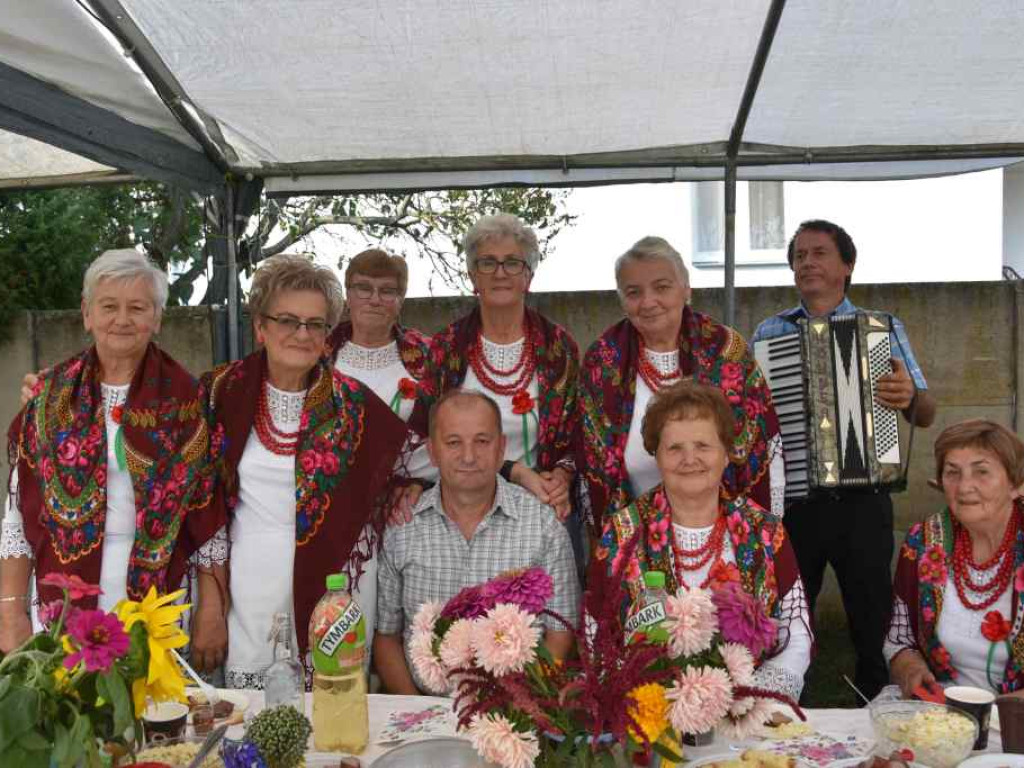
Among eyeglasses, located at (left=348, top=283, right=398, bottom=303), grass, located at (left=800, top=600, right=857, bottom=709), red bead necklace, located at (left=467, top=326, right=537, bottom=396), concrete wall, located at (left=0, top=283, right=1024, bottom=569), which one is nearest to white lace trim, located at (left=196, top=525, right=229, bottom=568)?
red bead necklace, located at (left=467, top=326, right=537, bottom=396)

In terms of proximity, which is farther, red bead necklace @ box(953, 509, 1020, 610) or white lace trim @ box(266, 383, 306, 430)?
white lace trim @ box(266, 383, 306, 430)

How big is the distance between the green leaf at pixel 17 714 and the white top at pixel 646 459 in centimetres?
221

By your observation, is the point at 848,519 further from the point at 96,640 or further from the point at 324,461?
the point at 96,640

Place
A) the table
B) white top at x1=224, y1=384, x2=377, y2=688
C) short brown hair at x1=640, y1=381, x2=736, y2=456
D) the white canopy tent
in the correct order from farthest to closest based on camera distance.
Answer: the white canopy tent < white top at x1=224, y1=384, x2=377, y2=688 < short brown hair at x1=640, y1=381, x2=736, y2=456 < the table

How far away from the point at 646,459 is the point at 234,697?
1.55 metres

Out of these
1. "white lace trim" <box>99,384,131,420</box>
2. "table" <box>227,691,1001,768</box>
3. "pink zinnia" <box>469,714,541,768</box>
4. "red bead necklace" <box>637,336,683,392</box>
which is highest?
"red bead necklace" <box>637,336,683,392</box>

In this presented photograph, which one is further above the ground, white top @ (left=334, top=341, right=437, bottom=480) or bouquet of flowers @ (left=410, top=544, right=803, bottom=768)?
white top @ (left=334, top=341, right=437, bottom=480)

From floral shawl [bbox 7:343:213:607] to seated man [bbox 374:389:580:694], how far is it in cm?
61

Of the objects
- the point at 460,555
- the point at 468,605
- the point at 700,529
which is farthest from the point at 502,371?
the point at 468,605

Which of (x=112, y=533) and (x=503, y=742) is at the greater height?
(x=112, y=533)

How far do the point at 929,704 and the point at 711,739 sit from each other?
0.43 metres

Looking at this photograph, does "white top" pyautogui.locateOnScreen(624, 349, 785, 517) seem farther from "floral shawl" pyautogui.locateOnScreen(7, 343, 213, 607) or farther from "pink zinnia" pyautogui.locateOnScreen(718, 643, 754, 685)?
"pink zinnia" pyautogui.locateOnScreen(718, 643, 754, 685)

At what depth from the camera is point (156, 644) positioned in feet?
4.71

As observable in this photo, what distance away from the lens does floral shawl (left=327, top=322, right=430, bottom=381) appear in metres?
3.67
